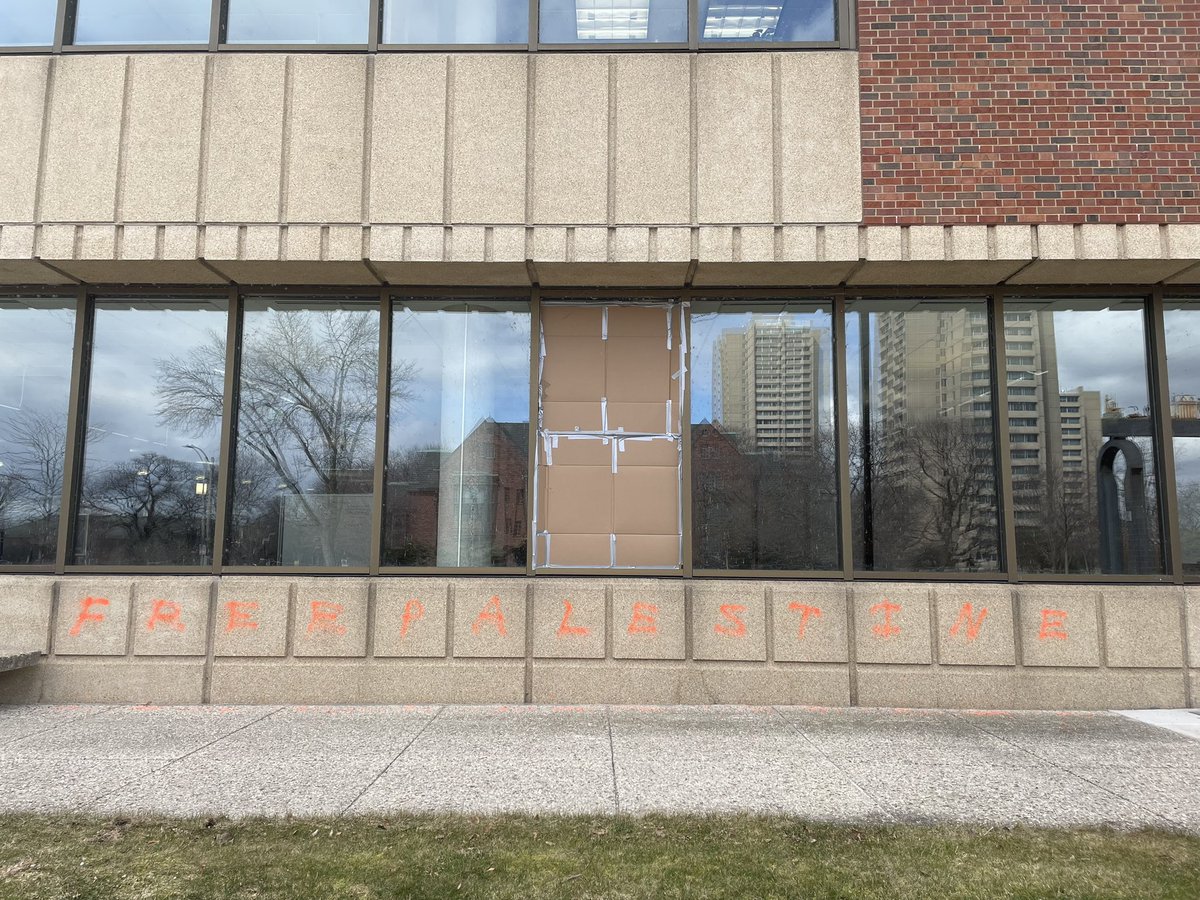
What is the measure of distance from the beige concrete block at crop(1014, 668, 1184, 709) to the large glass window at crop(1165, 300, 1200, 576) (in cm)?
108

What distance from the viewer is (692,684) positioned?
254 inches

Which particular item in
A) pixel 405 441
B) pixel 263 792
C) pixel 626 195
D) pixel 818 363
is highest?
pixel 626 195

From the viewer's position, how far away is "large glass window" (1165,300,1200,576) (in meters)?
6.74

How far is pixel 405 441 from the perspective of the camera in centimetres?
700

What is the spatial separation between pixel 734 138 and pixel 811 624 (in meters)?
4.07

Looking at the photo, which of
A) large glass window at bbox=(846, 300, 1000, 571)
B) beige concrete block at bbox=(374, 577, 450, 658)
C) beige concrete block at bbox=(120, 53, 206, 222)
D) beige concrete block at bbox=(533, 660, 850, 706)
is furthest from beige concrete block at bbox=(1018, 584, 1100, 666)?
beige concrete block at bbox=(120, 53, 206, 222)

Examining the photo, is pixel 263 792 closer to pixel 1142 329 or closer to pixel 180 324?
pixel 180 324

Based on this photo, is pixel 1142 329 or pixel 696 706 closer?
pixel 696 706

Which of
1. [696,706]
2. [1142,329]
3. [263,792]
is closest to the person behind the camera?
[263,792]

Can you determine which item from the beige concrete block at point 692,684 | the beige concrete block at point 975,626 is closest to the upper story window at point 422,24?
the beige concrete block at point 975,626

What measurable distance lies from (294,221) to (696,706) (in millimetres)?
5175

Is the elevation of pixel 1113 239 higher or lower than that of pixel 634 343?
higher

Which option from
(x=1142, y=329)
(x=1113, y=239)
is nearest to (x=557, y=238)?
(x=1113, y=239)

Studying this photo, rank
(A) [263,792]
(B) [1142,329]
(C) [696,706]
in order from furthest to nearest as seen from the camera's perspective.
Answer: (B) [1142,329]
(C) [696,706]
(A) [263,792]
